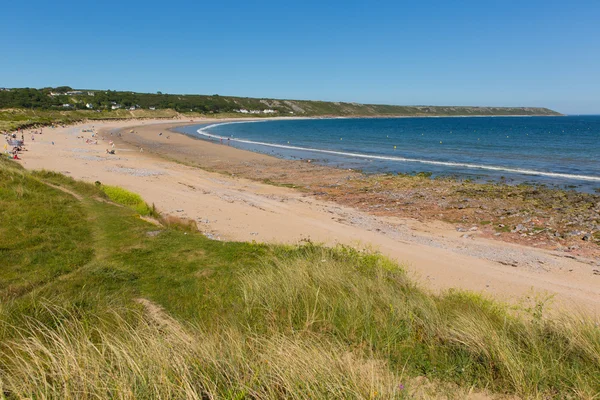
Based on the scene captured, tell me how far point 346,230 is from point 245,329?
9532 mm

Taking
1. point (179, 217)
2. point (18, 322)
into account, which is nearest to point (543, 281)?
point (18, 322)

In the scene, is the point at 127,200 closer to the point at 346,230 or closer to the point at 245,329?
the point at 346,230

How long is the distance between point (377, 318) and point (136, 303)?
13.7 ft

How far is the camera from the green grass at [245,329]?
A: 3.59 metres

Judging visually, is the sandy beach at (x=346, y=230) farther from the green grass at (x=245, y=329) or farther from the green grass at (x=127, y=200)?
the green grass at (x=245, y=329)

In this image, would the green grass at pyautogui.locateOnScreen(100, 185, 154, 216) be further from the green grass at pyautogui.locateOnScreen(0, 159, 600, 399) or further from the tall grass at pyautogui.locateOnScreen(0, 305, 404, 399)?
the tall grass at pyautogui.locateOnScreen(0, 305, 404, 399)

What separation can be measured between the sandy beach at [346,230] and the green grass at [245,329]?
2.41 metres

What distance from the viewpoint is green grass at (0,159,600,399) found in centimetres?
359

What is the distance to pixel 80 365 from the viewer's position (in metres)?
3.68

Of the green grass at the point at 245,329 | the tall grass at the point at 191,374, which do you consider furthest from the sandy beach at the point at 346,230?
the tall grass at the point at 191,374

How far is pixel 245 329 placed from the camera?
16.9 ft

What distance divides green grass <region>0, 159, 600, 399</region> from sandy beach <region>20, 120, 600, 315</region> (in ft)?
7.91

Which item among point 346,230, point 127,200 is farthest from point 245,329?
point 127,200

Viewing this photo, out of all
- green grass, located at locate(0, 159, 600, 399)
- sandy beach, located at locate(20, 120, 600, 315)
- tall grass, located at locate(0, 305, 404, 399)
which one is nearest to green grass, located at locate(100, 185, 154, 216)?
sandy beach, located at locate(20, 120, 600, 315)
